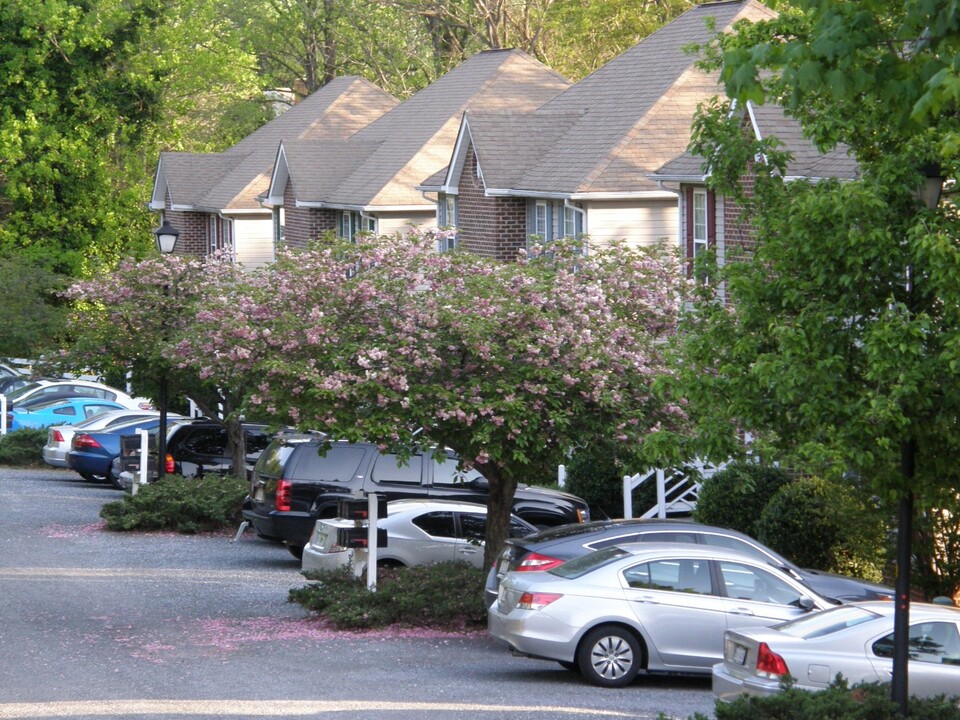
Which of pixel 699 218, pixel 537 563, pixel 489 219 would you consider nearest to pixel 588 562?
pixel 537 563

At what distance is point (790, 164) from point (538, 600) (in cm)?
662

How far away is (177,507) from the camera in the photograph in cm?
2367

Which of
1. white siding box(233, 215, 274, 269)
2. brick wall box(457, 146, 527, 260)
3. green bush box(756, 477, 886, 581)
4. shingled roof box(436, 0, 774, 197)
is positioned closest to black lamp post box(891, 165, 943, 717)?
green bush box(756, 477, 886, 581)

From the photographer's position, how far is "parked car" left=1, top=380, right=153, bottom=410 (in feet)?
119

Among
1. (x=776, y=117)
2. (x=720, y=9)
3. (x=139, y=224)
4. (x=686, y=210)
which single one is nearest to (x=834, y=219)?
(x=776, y=117)

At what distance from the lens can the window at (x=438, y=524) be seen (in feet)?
57.7

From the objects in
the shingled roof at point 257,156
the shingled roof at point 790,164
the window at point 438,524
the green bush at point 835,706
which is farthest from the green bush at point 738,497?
the shingled roof at point 257,156

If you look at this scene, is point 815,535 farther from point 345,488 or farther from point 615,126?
point 615,126

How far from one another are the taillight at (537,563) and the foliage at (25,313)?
82.1 ft

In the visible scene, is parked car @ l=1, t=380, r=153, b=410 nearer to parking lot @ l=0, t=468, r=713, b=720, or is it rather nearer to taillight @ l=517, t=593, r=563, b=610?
parking lot @ l=0, t=468, r=713, b=720

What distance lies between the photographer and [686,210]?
2409 centimetres

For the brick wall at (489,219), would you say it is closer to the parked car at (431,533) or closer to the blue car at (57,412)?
the blue car at (57,412)

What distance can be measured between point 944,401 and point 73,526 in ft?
62.9

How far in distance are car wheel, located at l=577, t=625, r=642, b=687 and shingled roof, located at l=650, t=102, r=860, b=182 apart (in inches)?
247
